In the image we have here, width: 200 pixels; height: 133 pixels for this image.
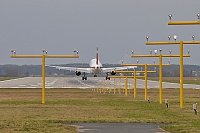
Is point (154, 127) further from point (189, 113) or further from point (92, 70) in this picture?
point (92, 70)

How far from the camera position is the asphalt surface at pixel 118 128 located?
2378cm

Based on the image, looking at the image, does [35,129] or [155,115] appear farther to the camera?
[155,115]

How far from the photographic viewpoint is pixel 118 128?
82.1 feet

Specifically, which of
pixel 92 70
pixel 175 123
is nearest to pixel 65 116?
pixel 175 123

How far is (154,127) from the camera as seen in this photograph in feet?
84.6

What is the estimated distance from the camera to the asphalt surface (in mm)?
23781

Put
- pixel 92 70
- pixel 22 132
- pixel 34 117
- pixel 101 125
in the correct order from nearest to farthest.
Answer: pixel 22 132 → pixel 101 125 → pixel 34 117 → pixel 92 70

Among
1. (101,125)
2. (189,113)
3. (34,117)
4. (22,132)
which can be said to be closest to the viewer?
(22,132)

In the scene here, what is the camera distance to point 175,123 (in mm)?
27766

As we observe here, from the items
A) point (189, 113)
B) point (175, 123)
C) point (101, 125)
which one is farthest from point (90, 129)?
point (189, 113)

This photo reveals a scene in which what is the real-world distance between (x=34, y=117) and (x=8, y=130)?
23.9 feet

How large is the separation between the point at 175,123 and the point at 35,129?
727 centimetres

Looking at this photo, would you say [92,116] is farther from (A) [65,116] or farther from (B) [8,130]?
(B) [8,130]

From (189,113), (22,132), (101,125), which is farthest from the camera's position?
(189,113)
